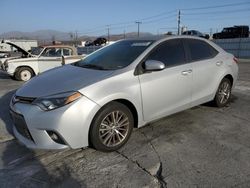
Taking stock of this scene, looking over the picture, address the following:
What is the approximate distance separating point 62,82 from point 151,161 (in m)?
1.60

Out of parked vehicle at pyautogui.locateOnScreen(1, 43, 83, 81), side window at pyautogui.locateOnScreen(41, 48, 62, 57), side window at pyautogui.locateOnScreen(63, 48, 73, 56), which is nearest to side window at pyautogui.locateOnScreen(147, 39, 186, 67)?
parked vehicle at pyautogui.locateOnScreen(1, 43, 83, 81)

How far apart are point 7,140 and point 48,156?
3.55 feet

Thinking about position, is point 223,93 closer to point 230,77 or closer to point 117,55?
point 230,77

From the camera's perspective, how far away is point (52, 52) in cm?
1116

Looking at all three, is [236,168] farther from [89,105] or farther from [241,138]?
[89,105]

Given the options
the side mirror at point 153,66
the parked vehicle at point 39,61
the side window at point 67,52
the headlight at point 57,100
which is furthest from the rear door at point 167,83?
the side window at point 67,52

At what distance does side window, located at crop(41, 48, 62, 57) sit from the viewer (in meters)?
11.0

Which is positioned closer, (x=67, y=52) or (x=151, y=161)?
(x=151, y=161)

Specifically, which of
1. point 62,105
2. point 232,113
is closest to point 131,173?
point 62,105

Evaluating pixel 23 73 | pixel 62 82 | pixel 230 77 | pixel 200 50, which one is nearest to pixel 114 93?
pixel 62 82

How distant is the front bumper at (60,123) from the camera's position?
312 centimetres

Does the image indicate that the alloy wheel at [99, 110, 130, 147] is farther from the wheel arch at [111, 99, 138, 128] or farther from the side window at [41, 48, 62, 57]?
the side window at [41, 48, 62, 57]

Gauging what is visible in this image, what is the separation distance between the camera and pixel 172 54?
14.2 feet

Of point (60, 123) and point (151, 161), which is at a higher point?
point (60, 123)
